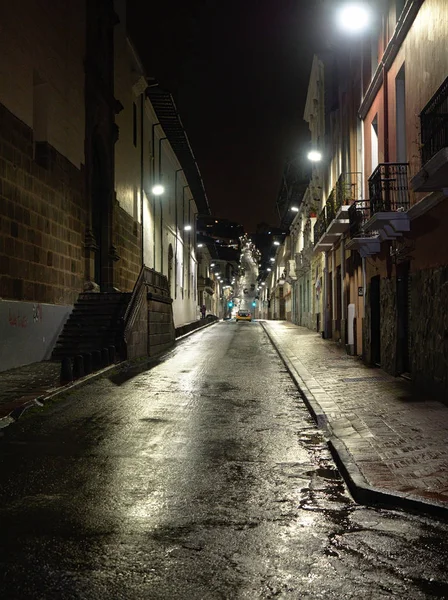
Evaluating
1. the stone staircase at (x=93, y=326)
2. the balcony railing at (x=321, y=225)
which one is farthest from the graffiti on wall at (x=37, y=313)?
the balcony railing at (x=321, y=225)

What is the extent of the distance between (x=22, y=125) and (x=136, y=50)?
1604 cm

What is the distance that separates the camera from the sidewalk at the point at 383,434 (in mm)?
5125

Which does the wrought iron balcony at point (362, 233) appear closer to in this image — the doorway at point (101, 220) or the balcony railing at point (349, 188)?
the balcony railing at point (349, 188)

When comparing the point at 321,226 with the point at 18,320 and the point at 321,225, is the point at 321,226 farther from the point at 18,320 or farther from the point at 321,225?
the point at 18,320

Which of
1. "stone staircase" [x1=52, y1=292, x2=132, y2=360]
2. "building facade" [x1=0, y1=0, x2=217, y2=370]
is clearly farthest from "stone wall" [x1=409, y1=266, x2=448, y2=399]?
"building facade" [x1=0, y1=0, x2=217, y2=370]

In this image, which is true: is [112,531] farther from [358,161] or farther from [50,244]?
[358,161]

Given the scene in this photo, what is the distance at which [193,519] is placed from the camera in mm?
4551

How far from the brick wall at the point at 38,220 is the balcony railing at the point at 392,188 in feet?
28.0

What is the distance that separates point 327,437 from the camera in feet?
25.2

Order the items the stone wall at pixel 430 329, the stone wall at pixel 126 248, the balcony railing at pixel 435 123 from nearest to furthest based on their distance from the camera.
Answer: the balcony railing at pixel 435 123 < the stone wall at pixel 430 329 < the stone wall at pixel 126 248

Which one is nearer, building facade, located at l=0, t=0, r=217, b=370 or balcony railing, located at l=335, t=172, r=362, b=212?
building facade, located at l=0, t=0, r=217, b=370

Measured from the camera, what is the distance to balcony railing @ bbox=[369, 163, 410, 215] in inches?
484

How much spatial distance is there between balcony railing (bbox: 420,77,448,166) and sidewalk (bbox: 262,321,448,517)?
394cm

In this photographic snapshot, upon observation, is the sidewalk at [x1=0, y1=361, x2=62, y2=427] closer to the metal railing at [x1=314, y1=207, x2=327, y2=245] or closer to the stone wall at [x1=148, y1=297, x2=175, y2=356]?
the stone wall at [x1=148, y1=297, x2=175, y2=356]
